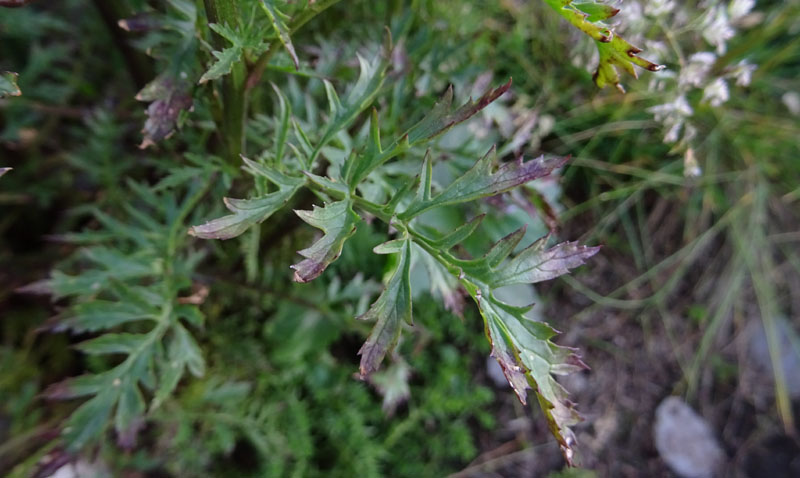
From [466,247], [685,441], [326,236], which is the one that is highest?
[326,236]

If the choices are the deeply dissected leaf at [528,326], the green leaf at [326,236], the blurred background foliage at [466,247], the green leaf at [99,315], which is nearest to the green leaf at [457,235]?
the deeply dissected leaf at [528,326]

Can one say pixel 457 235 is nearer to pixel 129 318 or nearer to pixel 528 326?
pixel 528 326

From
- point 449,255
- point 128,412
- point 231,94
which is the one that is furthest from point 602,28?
point 128,412

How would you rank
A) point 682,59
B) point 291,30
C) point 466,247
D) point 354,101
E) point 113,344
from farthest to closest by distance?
point 466,247, point 682,59, point 113,344, point 354,101, point 291,30

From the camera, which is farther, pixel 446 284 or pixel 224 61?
pixel 446 284

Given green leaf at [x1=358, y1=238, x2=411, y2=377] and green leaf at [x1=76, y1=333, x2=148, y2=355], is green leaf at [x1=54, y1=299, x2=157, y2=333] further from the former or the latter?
green leaf at [x1=358, y1=238, x2=411, y2=377]

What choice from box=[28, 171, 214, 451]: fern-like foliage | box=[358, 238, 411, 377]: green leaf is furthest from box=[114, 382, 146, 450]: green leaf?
box=[358, 238, 411, 377]: green leaf
